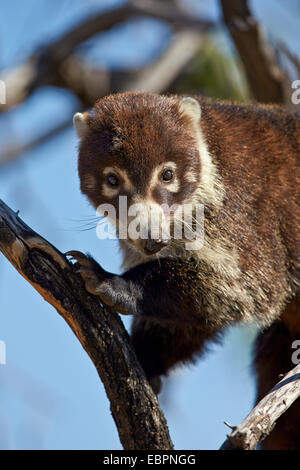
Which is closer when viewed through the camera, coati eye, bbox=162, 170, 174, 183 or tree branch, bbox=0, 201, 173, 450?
tree branch, bbox=0, 201, 173, 450

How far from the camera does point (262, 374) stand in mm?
6328

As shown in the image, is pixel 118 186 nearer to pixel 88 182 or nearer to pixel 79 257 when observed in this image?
pixel 88 182

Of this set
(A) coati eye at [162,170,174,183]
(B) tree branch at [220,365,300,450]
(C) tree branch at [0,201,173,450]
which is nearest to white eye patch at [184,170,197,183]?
(A) coati eye at [162,170,174,183]

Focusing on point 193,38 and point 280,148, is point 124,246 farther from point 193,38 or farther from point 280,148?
point 193,38

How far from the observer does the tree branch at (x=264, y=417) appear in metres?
3.79

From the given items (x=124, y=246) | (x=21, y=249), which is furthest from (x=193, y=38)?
(x=21, y=249)

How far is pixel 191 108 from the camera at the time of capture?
5.42 m

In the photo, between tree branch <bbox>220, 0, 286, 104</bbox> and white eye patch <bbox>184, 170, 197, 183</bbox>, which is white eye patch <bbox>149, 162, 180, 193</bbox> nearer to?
white eye patch <bbox>184, 170, 197, 183</bbox>

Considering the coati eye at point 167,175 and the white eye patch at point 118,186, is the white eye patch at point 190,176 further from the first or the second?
the white eye patch at point 118,186

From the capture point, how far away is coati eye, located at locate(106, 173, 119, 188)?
5141mm

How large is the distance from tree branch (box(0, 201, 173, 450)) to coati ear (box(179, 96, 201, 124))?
175cm

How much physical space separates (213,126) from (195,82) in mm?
5080

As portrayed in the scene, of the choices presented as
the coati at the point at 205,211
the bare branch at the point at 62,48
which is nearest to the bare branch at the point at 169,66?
the bare branch at the point at 62,48
